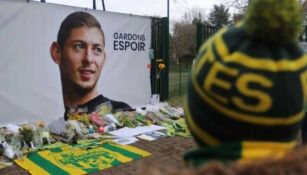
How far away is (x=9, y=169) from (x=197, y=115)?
4078 mm

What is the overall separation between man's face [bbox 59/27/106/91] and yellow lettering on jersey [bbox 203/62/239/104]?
6.02 metres

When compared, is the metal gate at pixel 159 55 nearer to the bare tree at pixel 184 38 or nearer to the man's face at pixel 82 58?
the man's face at pixel 82 58

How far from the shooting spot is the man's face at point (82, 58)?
22.6 ft

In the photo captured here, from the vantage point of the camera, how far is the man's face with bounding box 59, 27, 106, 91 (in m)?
6.88

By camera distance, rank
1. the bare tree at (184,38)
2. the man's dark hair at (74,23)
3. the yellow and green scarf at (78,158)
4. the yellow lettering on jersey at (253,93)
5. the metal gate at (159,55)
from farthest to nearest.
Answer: the bare tree at (184,38)
the metal gate at (159,55)
the man's dark hair at (74,23)
the yellow and green scarf at (78,158)
the yellow lettering on jersey at (253,93)

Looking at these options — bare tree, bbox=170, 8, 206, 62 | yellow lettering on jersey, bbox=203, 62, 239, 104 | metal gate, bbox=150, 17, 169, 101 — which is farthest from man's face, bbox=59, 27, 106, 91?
bare tree, bbox=170, 8, 206, 62

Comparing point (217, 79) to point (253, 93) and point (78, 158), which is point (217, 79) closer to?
point (253, 93)

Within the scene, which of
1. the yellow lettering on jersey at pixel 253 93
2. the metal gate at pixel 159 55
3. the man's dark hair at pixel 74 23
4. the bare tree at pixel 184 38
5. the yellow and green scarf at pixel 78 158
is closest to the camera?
the yellow lettering on jersey at pixel 253 93

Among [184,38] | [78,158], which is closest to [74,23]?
[78,158]

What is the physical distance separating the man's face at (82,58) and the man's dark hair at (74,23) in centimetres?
6

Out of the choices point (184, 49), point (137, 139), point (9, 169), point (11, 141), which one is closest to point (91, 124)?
point (137, 139)

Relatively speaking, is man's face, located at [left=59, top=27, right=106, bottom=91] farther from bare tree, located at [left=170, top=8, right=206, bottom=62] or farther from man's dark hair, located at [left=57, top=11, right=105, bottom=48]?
bare tree, located at [left=170, top=8, right=206, bottom=62]

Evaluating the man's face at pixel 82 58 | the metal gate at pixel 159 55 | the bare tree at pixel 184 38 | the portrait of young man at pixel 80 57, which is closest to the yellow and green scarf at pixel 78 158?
the portrait of young man at pixel 80 57

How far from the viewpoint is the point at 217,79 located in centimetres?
104
